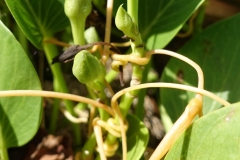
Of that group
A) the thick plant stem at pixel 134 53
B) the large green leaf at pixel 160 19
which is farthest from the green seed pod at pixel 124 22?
the large green leaf at pixel 160 19

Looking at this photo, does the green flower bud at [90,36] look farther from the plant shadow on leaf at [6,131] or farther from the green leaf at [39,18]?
the plant shadow on leaf at [6,131]

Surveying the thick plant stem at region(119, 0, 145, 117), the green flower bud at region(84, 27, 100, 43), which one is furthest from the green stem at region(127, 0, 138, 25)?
the green flower bud at region(84, 27, 100, 43)

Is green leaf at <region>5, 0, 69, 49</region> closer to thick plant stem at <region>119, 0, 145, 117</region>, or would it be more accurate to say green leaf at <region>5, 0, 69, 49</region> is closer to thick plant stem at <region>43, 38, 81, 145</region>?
thick plant stem at <region>43, 38, 81, 145</region>

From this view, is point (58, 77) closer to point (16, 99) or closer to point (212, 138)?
point (16, 99)

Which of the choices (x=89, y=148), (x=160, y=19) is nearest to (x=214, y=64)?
(x=160, y=19)

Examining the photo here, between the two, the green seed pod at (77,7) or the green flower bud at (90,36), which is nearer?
the green seed pod at (77,7)

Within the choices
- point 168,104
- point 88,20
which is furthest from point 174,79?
point 88,20
